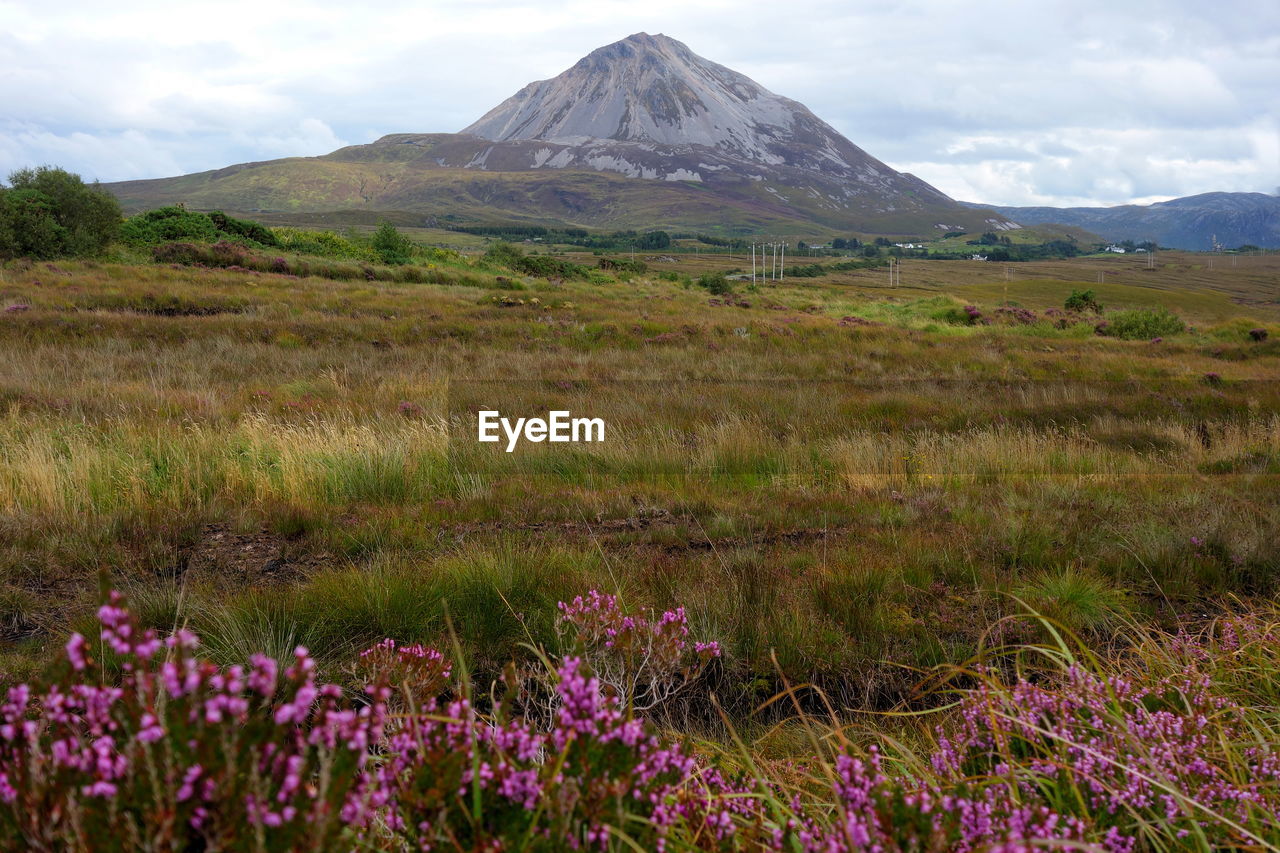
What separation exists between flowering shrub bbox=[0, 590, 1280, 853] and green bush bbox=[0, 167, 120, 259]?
31.4m

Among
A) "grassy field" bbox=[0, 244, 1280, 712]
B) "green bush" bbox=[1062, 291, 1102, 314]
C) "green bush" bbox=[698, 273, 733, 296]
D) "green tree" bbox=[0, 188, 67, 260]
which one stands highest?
"green tree" bbox=[0, 188, 67, 260]

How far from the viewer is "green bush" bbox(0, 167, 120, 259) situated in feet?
85.1

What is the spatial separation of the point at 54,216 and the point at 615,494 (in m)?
31.5

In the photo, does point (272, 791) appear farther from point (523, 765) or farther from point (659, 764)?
point (659, 764)

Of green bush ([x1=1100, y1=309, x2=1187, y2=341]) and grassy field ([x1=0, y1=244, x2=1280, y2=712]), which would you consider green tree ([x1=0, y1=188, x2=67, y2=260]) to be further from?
green bush ([x1=1100, y1=309, x2=1187, y2=341])

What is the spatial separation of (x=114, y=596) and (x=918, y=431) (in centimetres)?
1082

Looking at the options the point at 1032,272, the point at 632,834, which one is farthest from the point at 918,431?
the point at 1032,272

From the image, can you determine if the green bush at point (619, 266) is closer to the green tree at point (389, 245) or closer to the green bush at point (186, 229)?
the green tree at point (389, 245)

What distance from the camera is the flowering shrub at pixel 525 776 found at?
1.15m

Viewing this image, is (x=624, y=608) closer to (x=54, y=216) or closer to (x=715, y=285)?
(x=54, y=216)

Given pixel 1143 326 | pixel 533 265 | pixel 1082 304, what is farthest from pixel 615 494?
pixel 1082 304

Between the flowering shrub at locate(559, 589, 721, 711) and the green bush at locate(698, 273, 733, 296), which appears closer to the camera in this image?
the flowering shrub at locate(559, 589, 721, 711)

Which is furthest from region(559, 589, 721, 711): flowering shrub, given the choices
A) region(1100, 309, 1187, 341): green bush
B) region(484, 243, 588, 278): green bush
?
region(484, 243, 588, 278): green bush

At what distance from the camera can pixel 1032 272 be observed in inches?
5541
